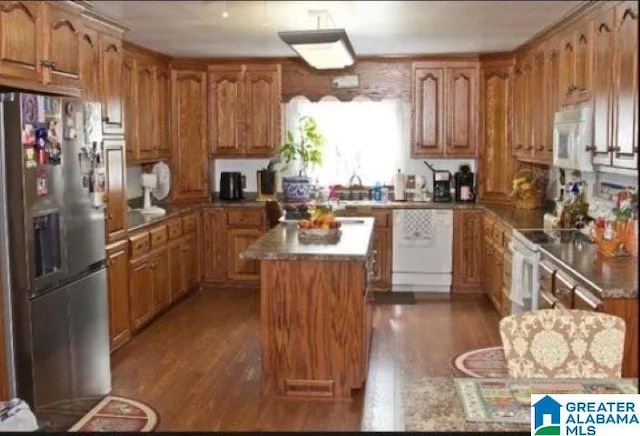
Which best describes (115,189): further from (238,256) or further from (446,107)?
(446,107)

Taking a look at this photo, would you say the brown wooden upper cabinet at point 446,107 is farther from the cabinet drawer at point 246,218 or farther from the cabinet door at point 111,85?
the cabinet door at point 111,85

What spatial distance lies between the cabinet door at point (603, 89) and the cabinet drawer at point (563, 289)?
0.72 m

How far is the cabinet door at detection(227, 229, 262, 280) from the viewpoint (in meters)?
6.82

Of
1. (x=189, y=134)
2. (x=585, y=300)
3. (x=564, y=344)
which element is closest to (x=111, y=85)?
(x=189, y=134)

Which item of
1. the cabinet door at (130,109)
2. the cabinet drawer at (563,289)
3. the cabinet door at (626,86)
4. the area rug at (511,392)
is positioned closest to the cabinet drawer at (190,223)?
the cabinet door at (130,109)

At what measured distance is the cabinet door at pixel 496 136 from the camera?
258 inches

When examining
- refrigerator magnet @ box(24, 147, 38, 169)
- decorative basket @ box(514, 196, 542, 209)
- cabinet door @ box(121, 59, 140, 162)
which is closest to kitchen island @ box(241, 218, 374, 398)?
refrigerator magnet @ box(24, 147, 38, 169)

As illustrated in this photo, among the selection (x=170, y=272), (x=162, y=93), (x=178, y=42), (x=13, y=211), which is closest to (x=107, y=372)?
(x=13, y=211)

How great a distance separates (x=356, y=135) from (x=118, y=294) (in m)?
3.22

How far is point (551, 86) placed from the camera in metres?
5.16

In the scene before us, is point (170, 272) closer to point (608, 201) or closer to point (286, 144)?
point (286, 144)

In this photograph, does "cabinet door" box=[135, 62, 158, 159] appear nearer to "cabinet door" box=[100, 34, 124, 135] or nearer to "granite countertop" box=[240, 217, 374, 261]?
"cabinet door" box=[100, 34, 124, 135]

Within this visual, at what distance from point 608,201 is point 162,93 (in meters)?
4.03

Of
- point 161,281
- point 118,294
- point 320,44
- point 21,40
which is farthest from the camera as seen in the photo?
point 161,281
